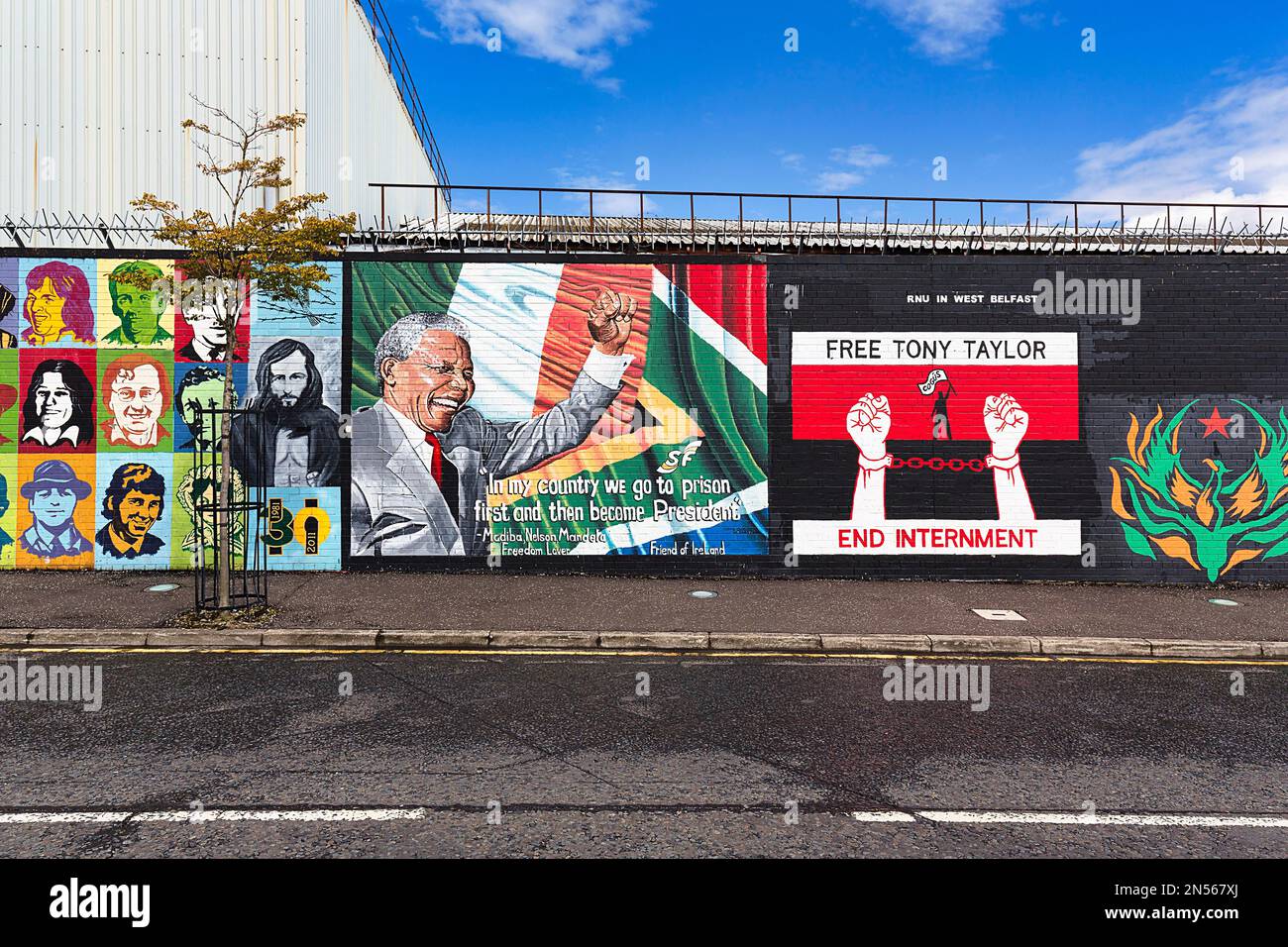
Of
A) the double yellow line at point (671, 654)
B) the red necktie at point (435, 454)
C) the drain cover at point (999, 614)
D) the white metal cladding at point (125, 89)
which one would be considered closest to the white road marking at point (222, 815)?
the double yellow line at point (671, 654)

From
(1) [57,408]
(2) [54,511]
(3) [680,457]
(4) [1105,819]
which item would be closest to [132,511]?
(2) [54,511]

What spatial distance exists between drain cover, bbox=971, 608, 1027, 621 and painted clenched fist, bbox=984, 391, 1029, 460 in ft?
10.0

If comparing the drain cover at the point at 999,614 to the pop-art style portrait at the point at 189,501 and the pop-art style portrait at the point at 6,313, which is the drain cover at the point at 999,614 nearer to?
the pop-art style portrait at the point at 189,501

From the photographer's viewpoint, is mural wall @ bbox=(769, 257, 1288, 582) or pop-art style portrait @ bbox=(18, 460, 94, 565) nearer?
pop-art style portrait @ bbox=(18, 460, 94, 565)

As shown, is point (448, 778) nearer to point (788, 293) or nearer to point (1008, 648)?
point (1008, 648)

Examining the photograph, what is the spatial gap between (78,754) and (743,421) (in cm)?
871

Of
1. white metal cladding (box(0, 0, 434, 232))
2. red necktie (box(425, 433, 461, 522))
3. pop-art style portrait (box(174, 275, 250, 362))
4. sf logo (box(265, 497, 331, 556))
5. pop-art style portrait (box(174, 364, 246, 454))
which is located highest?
white metal cladding (box(0, 0, 434, 232))

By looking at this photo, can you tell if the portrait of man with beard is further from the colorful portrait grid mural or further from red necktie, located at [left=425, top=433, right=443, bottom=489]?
red necktie, located at [left=425, top=433, right=443, bottom=489]

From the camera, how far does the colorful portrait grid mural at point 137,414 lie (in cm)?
1102

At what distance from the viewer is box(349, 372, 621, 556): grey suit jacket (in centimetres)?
1116

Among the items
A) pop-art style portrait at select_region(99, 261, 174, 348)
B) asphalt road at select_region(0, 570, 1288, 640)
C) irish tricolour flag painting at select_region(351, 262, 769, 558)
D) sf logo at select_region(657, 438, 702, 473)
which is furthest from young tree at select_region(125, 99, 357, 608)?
sf logo at select_region(657, 438, 702, 473)

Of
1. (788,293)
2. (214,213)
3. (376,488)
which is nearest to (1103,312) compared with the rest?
(788,293)
